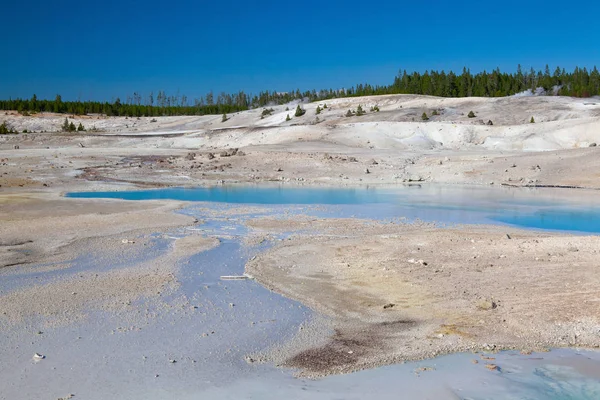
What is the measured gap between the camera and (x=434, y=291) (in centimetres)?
948

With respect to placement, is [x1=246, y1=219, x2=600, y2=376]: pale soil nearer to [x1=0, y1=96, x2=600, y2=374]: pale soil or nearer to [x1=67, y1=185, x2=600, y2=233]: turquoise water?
[x1=0, y1=96, x2=600, y2=374]: pale soil

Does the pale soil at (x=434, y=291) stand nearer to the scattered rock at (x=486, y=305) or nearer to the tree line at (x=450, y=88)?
the scattered rock at (x=486, y=305)

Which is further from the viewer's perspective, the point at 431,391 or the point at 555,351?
the point at 555,351

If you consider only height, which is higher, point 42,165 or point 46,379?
point 42,165

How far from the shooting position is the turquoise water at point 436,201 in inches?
706

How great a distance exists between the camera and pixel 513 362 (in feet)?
22.8

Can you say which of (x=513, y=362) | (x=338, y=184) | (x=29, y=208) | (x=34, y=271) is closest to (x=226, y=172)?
(x=338, y=184)

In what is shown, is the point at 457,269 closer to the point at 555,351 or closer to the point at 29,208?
the point at 555,351

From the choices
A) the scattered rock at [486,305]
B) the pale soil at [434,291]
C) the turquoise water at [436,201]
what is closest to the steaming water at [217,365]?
the pale soil at [434,291]

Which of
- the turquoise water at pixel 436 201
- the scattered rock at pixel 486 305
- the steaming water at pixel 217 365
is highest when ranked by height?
the turquoise water at pixel 436 201

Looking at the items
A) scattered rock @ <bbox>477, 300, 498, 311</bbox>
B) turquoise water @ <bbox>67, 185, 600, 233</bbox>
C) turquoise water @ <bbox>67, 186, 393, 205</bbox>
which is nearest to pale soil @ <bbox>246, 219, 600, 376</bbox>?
scattered rock @ <bbox>477, 300, 498, 311</bbox>

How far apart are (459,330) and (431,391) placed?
1.85 meters

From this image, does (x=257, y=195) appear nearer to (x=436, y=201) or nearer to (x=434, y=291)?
(x=436, y=201)

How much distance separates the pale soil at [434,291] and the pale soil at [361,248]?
28mm
